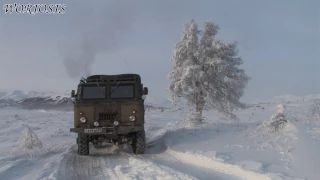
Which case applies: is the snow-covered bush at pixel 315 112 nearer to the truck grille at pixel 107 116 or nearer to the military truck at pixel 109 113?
the military truck at pixel 109 113

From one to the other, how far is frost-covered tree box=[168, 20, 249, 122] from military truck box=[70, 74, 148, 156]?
7.95 m

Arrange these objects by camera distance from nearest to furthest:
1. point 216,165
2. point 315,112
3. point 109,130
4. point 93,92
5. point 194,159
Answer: point 216,165 < point 194,159 < point 109,130 < point 93,92 < point 315,112

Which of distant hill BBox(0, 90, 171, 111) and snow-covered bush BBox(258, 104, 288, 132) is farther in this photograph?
distant hill BBox(0, 90, 171, 111)

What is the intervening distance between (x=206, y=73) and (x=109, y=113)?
9.79m

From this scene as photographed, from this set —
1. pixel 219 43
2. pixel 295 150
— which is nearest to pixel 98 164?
pixel 295 150

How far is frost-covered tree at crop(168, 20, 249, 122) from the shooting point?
20.9 m

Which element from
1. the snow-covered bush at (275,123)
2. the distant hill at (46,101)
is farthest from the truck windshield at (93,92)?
the distant hill at (46,101)

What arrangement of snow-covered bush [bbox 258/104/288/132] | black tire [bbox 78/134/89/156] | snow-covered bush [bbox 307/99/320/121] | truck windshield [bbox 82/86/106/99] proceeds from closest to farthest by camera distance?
black tire [bbox 78/134/89/156], truck windshield [bbox 82/86/106/99], snow-covered bush [bbox 258/104/288/132], snow-covered bush [bbox 307/99/320/121]

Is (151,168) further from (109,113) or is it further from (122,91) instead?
(122,91)

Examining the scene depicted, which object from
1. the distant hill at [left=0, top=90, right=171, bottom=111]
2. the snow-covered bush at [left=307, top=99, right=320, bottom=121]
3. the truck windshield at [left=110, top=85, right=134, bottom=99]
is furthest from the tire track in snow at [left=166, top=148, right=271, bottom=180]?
the distant hill at [left=0, top=90, right=171, bottom=111]

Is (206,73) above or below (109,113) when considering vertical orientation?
above

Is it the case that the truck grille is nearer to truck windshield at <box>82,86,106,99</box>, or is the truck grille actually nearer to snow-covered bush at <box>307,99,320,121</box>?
truck windshield at <box>82,86,106,99</box>

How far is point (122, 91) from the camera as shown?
13.2 meters

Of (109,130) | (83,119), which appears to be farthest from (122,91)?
(83,119)
